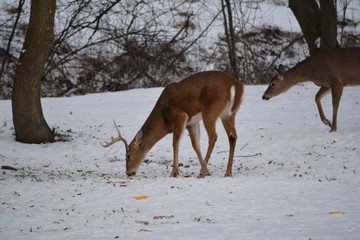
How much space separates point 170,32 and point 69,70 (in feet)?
11.1

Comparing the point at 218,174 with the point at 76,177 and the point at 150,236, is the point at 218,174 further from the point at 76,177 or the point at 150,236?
the point at 150,236

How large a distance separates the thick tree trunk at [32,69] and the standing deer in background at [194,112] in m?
2.63

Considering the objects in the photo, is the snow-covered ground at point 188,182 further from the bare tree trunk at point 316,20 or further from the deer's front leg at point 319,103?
the bare tree trunk at point 316,20

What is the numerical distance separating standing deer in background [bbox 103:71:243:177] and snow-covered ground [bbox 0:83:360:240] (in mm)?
360

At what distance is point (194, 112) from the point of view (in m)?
8.43

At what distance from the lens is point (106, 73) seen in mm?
17734

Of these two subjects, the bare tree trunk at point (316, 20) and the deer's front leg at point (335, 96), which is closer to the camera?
the deer's front leg at point (335, 96)

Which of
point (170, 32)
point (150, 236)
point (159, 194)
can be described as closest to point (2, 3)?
point (170, 32)

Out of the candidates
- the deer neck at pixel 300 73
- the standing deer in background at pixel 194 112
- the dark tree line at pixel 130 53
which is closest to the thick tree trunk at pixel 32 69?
the standing deer in background at pixel 194 112

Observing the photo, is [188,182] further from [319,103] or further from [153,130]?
[319,103]

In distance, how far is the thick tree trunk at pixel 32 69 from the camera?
10445mm

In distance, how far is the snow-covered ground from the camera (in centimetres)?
500

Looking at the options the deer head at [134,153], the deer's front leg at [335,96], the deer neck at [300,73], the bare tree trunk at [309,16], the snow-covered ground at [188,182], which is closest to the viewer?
the snow-covered ground at [188,182]

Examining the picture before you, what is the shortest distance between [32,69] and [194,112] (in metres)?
3.69
